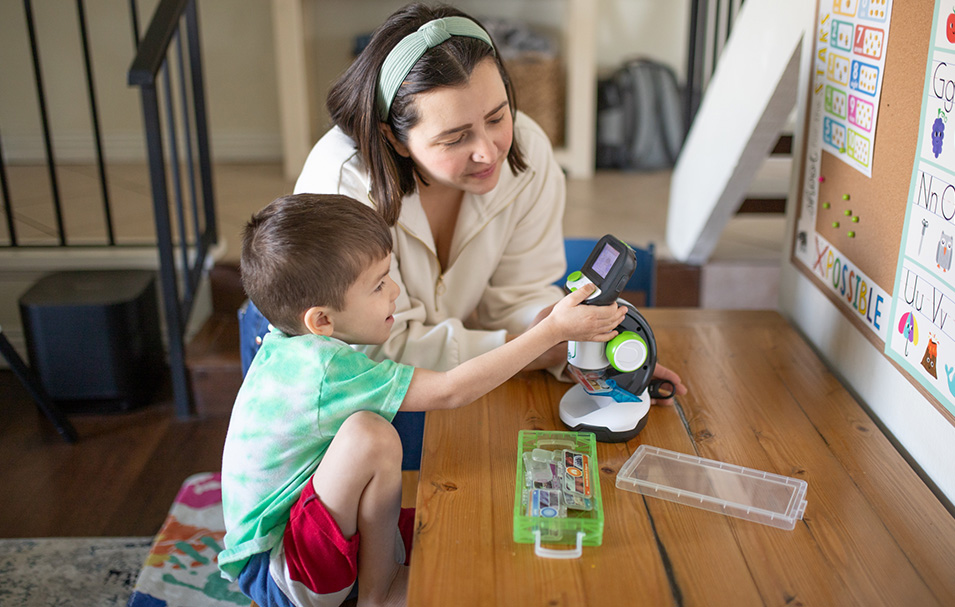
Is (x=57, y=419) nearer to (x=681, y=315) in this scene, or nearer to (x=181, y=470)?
(x=181, y=470)

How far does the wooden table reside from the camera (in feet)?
2.84

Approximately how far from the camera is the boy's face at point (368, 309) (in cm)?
114

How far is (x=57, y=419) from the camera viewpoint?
2.15 meters

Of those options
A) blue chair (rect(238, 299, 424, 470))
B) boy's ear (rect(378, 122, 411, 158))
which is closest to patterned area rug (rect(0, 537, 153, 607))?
blue chair (rect(238, 299, 424, 470))

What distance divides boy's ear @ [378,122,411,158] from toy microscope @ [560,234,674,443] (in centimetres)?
40

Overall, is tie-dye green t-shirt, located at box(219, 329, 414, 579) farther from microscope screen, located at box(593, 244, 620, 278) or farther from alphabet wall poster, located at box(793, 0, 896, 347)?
alphabet wall poster, located at box(793, 0, 896, 347)

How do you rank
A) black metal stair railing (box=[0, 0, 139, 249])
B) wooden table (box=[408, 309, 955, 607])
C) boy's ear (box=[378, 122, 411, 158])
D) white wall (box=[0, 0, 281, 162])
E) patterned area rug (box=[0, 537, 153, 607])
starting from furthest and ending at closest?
white wall (box=[0, 0, 281, 162]) → black metal stair railing (box=[0, 0, 139, 249]) → patterned area rug (box=[0, 537, 153, 607]) → boy's ear (box=[378, 122, 411, 158]) → wooden table (box=[408, 309, 955, 607])

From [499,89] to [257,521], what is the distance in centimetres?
73

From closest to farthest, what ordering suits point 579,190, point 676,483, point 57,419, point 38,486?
point 676,483 → point 38,486 → point 57,419 → point 579,190

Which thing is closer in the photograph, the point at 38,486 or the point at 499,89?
the point at 499,89

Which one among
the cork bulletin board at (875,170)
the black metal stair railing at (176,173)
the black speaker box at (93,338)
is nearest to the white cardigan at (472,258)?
the cork bulletin board at (875,170)

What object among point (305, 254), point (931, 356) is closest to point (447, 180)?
point (305, 254)

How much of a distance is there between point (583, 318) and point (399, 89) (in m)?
0.47

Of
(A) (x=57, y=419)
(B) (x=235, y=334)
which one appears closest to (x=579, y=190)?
(B) (x=235, y=334)
